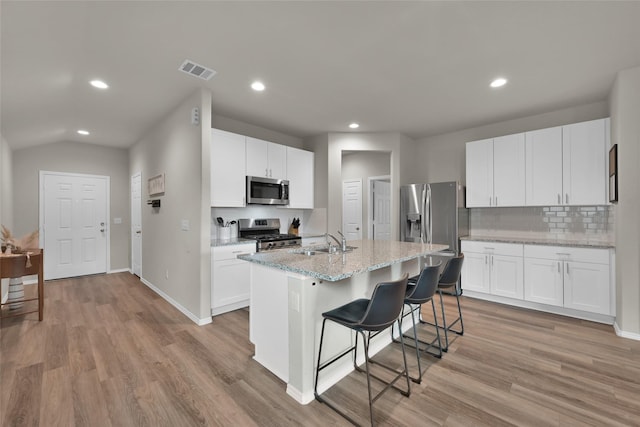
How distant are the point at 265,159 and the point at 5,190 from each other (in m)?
3.74

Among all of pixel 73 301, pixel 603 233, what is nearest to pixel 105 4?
pixel 73 301

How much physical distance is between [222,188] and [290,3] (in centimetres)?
242

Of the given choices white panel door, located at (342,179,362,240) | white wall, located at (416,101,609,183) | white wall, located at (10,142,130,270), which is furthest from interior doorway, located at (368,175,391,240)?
white wall, located at (10,142,130,270)

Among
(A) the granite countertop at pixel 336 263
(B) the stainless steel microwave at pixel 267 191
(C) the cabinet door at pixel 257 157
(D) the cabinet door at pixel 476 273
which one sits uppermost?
(C) the cabinet door at pixel 257 157

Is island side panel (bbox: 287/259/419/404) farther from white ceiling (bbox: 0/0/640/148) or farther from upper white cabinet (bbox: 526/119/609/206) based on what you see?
upper white cabinet (bbox: 526/119/609/206)

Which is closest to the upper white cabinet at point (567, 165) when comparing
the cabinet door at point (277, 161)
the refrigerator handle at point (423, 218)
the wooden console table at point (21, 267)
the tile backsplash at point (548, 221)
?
the tile backsplash at point (548, 221)

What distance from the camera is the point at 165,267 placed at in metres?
4.06

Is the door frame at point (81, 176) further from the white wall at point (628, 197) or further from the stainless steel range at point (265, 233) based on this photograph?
the white wall at point (628, 197)

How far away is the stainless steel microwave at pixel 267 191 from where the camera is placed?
404cm

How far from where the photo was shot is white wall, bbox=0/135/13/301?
3.75 metres

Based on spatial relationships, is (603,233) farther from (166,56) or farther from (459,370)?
(166,56)

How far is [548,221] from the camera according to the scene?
156 inches

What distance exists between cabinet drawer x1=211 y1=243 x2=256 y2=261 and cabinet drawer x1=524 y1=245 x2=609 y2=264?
12.0ft

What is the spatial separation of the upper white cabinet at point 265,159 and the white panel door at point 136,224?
2584 mm
